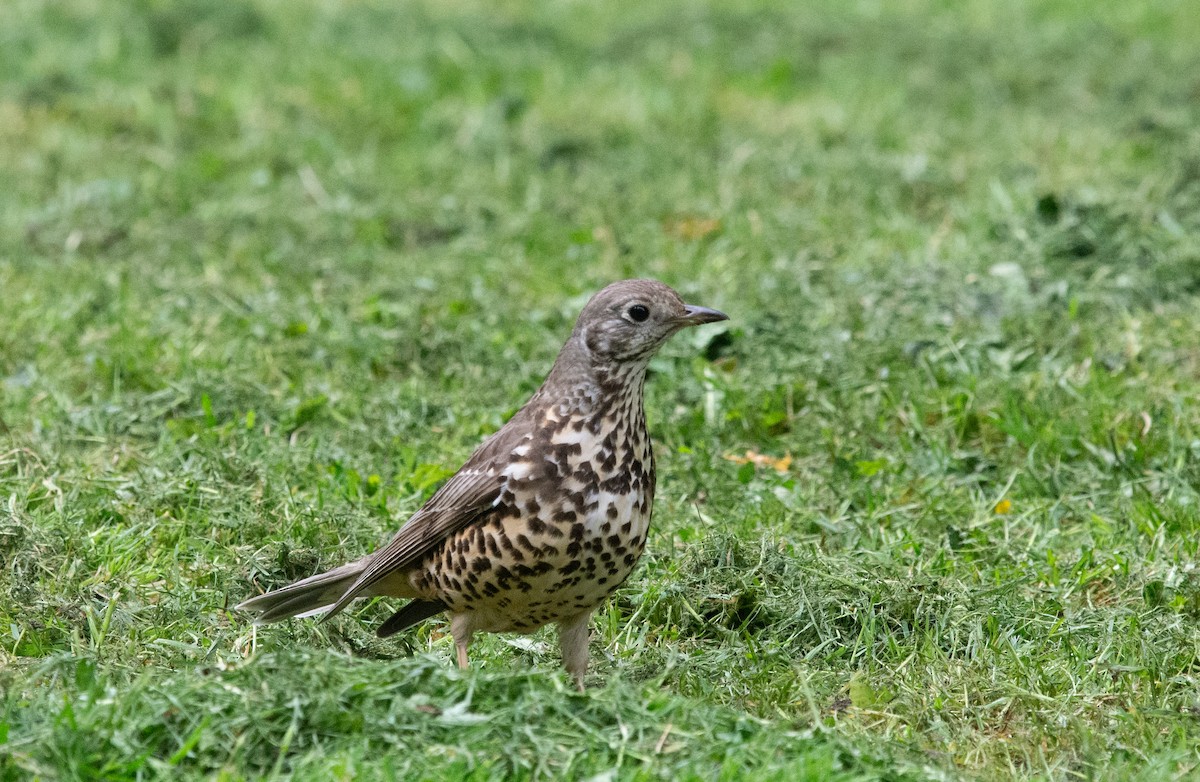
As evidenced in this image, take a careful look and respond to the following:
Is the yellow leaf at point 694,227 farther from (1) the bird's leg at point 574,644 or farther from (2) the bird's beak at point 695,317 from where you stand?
(1) the bird's leg at point 574,644

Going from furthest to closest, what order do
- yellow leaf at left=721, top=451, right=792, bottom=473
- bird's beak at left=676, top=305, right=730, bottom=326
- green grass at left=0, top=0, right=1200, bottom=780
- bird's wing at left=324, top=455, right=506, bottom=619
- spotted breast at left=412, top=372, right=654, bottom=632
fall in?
1. yellow leaf at left=721, top=451, right=792, bottom=473
2. bird's beak at left=676, top=305, right=730, bottom=326
3. bird's wing at left=324, top=455, right=506, bottom=619
4. spotted breast at left=412, top=372, right=654, bottom=632
5. green grass at left=0, top=0, right=1200, bottom=780

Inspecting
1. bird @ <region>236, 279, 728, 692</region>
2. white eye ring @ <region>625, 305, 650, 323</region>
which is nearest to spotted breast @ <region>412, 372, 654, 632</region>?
bird @ <region>236, 279, 728, 692</region>

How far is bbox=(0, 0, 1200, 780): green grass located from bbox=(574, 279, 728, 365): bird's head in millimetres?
893

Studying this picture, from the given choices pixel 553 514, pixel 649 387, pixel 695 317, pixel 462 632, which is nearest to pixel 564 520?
pixel 553 514

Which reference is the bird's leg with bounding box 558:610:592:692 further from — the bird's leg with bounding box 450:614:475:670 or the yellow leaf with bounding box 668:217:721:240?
the yellow leaf with bounding box 668:217:721:240

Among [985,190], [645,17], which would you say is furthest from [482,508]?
[645,17]

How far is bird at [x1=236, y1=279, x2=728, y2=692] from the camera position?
4309mm

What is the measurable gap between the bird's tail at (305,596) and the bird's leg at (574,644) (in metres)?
0.61

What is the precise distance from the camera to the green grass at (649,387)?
12.9ft

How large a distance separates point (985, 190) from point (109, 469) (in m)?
4.87

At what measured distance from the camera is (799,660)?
4777 millimetres

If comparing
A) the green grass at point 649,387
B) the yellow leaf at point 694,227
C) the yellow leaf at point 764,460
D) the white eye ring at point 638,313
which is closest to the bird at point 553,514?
the white eye ring at point 638,313

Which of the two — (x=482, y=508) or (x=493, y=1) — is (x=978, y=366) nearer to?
(x=482, y=508)

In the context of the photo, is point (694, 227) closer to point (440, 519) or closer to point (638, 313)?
point (638, 313)
